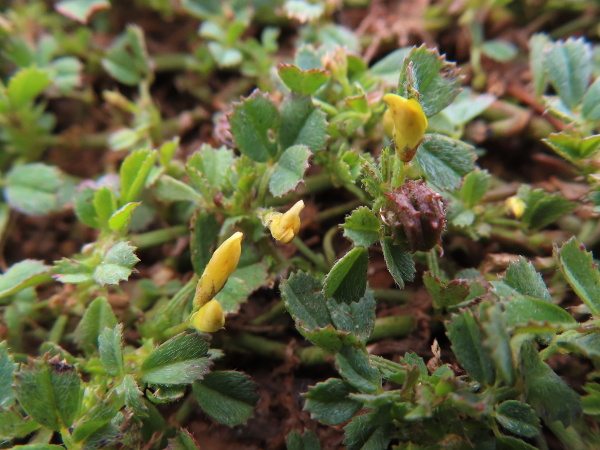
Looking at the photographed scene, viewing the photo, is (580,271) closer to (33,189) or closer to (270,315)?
(270,315)

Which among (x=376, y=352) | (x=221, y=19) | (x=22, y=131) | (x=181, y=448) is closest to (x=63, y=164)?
(x=22, y=131)

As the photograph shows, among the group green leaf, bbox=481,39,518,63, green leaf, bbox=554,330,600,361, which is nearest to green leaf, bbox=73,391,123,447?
green leaf, bbox=554,330,600,361

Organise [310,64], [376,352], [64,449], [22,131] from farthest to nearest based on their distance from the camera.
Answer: [22,131], [310,64], [376,352], [64,449]

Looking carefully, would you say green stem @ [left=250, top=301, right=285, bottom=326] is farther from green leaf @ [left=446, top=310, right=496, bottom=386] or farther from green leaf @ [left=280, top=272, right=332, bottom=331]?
green leaf @ [left=446, top=310, right=496, bottom=386]

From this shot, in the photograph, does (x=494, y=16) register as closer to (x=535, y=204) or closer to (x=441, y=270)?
(x=535, y=204)

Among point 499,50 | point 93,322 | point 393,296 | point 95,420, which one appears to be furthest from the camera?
point 499,50

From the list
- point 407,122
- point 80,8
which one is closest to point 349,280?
point 407,122
